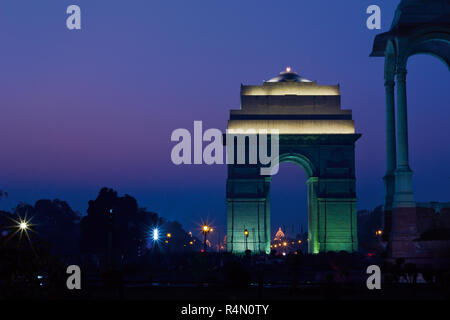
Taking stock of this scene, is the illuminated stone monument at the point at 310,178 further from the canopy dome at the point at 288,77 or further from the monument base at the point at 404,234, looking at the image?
the monument base at the point at 404,234

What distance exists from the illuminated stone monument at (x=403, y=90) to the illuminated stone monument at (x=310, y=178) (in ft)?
71.7

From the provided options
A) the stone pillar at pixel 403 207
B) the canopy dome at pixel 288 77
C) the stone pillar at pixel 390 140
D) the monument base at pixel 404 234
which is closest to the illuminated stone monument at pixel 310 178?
the canopy dome at pixel 288 77

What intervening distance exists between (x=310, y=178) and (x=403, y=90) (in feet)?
88.0

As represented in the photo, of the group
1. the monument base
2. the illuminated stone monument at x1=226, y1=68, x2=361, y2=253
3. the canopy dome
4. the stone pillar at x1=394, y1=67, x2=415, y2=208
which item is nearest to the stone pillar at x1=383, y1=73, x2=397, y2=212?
the stone pillar at x1=394, y1=67, x2=415, y2=208

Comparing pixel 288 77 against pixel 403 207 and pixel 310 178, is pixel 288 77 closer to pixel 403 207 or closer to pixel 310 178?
pixel 310 178

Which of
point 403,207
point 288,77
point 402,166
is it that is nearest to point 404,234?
point 403,207

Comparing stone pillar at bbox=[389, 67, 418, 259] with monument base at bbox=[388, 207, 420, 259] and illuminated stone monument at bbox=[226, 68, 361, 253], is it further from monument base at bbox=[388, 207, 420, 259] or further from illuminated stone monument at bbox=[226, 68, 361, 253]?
illuminated stone monument at bbox=[226, 68, 361, 253]

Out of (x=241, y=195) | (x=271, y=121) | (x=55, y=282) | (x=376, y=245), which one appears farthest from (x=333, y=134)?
(x=55, y=282)

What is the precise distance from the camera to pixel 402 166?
138 ft

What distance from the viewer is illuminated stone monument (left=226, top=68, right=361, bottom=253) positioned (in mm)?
67188

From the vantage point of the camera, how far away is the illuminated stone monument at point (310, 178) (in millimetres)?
67188

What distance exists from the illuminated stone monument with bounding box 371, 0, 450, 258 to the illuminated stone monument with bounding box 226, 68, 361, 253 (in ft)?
71.7

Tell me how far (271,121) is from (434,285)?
40.7 m

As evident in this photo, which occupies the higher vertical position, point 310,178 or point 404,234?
point 310,178
